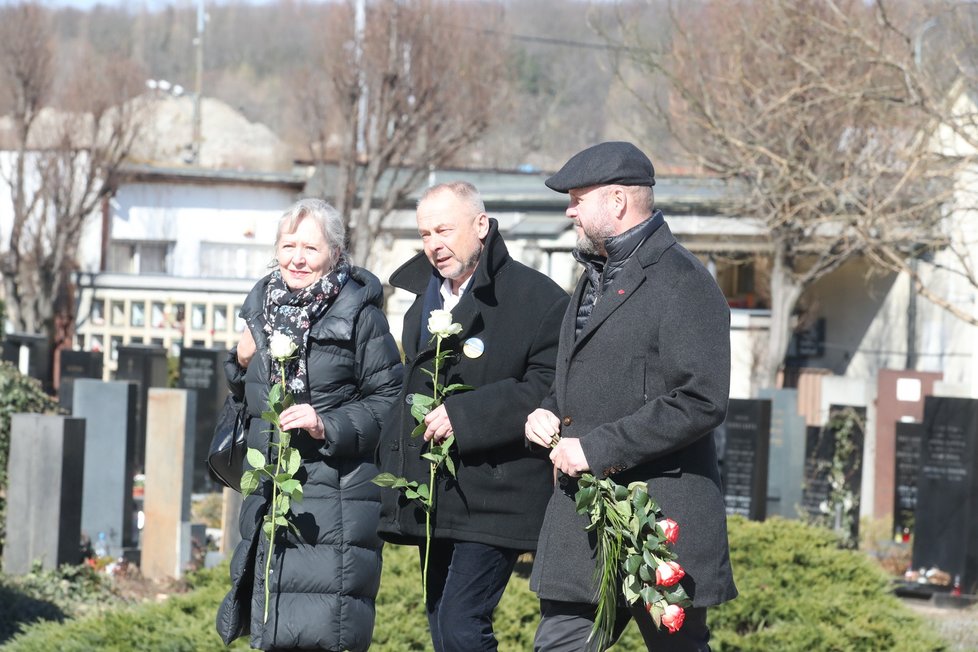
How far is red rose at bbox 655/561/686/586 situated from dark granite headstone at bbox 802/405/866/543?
30.3ft

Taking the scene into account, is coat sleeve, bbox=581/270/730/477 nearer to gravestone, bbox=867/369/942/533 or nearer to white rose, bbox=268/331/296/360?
white rose, bbox=268/331/296/360

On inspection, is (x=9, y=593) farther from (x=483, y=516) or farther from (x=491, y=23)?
(x=491, y=23)

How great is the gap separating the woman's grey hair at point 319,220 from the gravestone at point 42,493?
4.60 m

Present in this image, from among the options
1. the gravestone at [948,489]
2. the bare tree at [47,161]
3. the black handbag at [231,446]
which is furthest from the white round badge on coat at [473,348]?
the bare tree at [47,161]

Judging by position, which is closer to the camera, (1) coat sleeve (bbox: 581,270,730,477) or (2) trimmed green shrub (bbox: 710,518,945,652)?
(1) coat sleeve (bbox: 581,270,730,477)

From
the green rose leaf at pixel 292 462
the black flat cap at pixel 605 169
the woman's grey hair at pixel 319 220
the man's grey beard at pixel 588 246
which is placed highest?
the black flat cap at pixel 605 169

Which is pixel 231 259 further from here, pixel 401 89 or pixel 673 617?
pixel 673 617

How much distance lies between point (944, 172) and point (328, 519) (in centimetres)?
621

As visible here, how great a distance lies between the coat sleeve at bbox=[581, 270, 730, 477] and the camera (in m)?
3.67

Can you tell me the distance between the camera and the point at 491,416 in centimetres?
426

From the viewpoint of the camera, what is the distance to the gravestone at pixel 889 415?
14.7m

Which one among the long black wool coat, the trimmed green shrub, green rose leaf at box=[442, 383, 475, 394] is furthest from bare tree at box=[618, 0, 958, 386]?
green rose leaf at box=[442, 383, 475, 394]

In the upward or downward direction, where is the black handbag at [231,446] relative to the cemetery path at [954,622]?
upward

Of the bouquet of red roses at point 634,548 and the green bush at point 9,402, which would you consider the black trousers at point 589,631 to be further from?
the green bush at point 9,402
